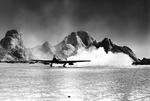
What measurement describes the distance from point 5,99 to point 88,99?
928cm

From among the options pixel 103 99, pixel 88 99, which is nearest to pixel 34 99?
pixel 88 99

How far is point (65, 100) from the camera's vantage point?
27.6 metres

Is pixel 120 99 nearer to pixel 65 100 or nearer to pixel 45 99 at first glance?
pixel 65 100

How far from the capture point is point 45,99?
91.1 ft

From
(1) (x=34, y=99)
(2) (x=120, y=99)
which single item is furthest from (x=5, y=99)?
(2) (x=120, y=99)

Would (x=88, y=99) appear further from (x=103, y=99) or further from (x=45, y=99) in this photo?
(x=45, y=99)

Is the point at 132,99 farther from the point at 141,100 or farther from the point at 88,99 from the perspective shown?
the point at 88,99

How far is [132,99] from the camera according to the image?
27.5 m

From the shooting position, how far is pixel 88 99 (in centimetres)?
2773

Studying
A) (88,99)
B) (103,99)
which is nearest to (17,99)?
(88,99)

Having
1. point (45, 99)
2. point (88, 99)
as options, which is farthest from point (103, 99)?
point (45, 99)

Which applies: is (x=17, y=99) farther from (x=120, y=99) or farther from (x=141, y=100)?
(x=141, y=100)

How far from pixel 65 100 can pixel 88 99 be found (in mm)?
2566

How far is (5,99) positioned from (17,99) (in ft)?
4.32
